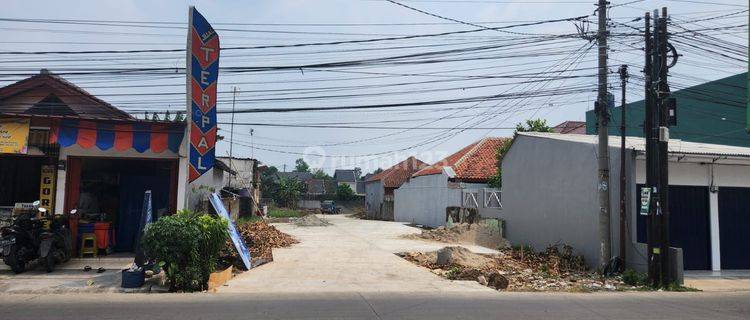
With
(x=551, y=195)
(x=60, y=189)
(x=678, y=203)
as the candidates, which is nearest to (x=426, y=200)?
(x=551, y=195)

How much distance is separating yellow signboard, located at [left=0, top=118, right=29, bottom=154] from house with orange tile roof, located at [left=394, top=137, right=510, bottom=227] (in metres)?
17.3

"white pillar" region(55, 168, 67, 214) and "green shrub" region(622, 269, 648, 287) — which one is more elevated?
"white pillar" region(55, 168, 67, 214)

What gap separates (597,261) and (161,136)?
12352 mm

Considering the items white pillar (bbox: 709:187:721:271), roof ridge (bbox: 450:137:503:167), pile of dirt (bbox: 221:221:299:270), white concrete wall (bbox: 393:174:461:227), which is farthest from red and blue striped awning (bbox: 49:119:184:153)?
roof ridge (bbox: 450:137:503:167)

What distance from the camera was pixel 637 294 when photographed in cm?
1149

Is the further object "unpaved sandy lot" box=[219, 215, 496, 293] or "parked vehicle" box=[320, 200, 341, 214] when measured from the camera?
"parked vehicle" box=[320, 200, 341, 214]

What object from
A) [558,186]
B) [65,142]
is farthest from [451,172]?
[65,142]

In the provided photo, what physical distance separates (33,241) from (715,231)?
59.2 ft

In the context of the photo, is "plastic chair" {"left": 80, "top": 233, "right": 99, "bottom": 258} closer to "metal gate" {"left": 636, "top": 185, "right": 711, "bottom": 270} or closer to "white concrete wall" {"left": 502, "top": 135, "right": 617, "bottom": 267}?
"white concrete wall" {"left": 502, "top": 135, "right": 617, "bottom": 267}

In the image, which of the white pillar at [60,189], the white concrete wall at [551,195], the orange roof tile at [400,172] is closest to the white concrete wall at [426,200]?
the orange roof tile at [400,172]

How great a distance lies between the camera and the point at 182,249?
10.2 metres

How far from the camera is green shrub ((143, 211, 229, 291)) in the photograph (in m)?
10.1

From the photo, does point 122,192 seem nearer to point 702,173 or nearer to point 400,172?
point 702,173

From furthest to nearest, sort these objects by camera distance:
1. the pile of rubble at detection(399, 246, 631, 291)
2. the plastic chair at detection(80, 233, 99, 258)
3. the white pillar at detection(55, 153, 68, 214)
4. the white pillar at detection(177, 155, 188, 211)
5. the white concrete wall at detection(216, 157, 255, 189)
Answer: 1. the white concrete wall at detection(216, 157, 255, 189)
2. the white pillar at detection(177, 155, 188, 211)
3. the plastic chair at detection(80, 233, 99, 258)
4. the white pillar at detection(55, 153, 68, 214)
5. the pile of rubble at detection(399, 246, 631, 291)
